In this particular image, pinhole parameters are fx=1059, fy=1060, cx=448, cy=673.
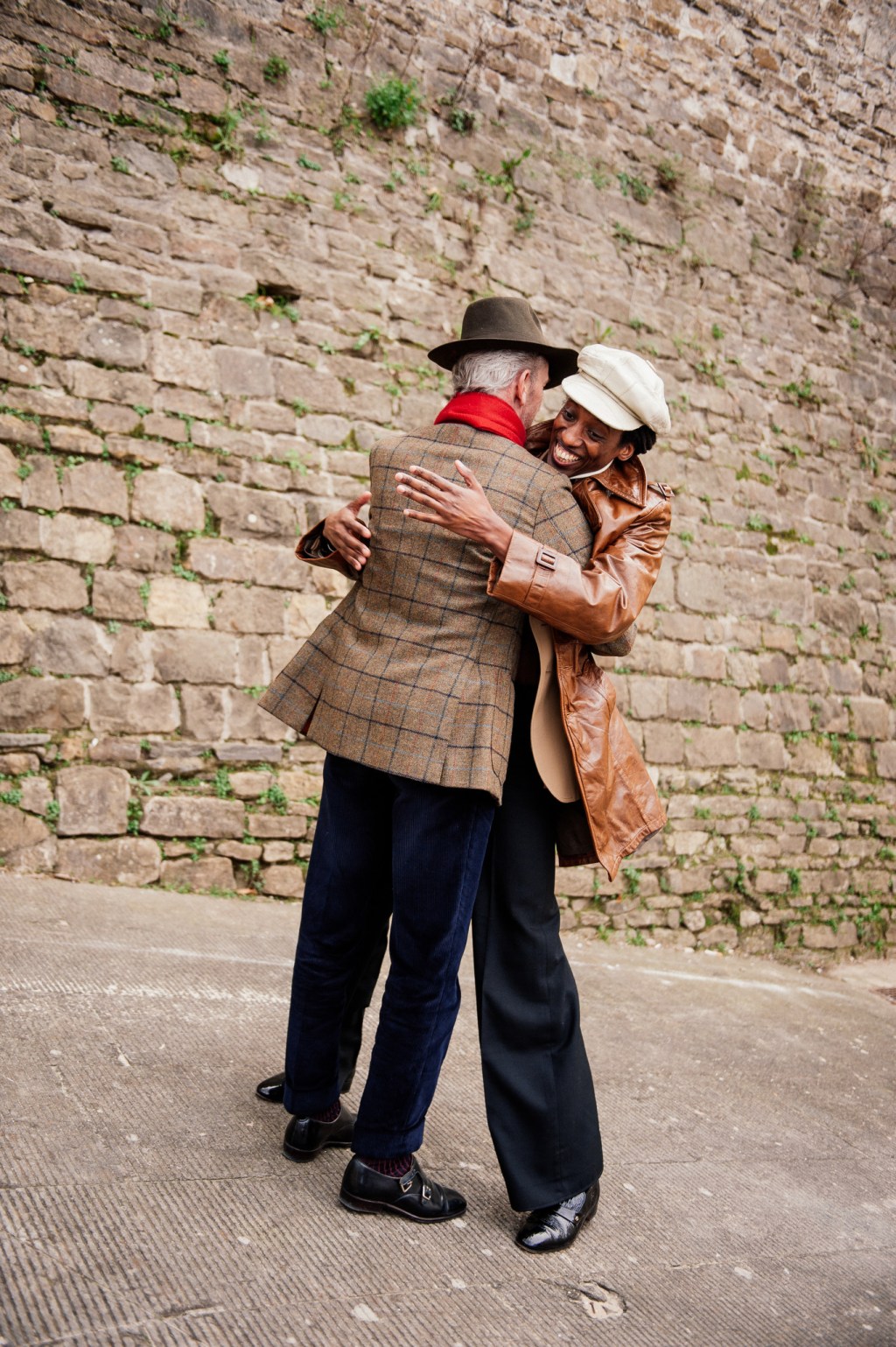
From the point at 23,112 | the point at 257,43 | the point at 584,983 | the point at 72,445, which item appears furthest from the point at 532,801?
the point at 257,43

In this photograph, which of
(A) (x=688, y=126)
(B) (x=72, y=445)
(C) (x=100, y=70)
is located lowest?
(B) (x=72, y=445)

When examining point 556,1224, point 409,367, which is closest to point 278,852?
point 409,367

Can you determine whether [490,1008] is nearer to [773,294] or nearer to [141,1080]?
[141,1080]

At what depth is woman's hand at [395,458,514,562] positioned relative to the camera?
6.46 ft

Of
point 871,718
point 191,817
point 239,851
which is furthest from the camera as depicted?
point 871,718

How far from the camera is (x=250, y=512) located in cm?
478

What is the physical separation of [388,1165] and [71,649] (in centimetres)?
288

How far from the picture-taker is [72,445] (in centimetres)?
441

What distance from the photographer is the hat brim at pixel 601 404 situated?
7.08 ft

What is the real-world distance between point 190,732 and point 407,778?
277 centimetres

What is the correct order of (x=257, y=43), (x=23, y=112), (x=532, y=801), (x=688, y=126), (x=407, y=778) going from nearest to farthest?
1. (x=407, y=778)
2. (x=532, y=801)
3. (x=23, y=112)
4. (x=257, y=43)
5. (x=688, y=126)

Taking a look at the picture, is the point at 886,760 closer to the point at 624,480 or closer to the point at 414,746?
the point at 624,480

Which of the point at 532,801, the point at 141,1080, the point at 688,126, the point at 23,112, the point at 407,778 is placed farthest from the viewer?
the point at 688,126

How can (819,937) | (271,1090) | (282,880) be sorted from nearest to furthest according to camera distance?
(271,1090) < (282,880) < (819,937)
